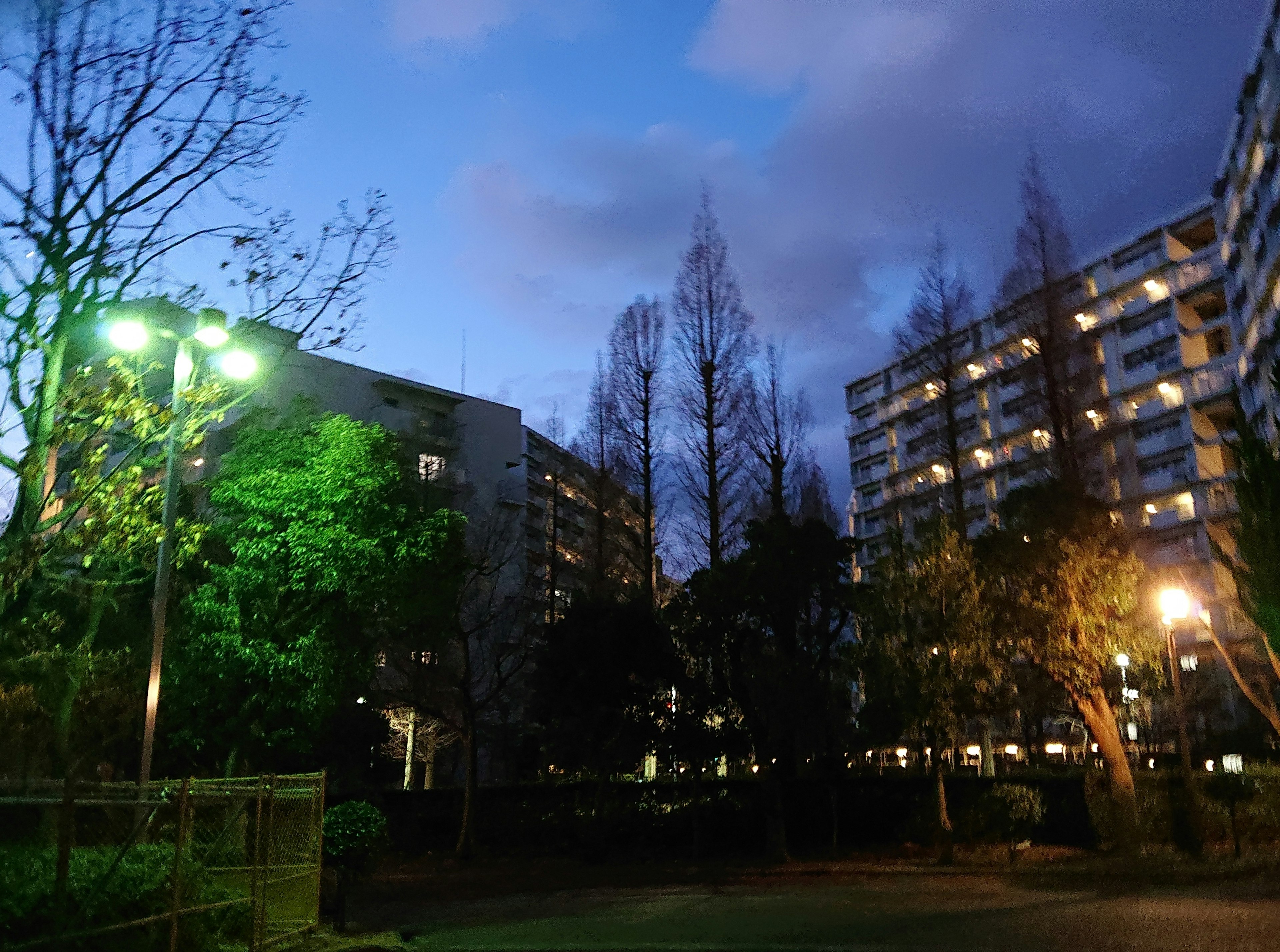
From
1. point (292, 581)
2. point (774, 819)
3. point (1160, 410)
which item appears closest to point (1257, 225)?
point (1160, 410)

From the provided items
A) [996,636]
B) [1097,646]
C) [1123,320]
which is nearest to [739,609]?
[996,636]

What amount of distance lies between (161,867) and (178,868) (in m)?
1.24

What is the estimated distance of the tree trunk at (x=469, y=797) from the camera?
25.0 meters

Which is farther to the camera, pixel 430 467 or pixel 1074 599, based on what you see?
pixel 430 467

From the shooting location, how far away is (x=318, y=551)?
54.4 ft

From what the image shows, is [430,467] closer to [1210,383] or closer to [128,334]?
[128,334]

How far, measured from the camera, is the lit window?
32.8 m

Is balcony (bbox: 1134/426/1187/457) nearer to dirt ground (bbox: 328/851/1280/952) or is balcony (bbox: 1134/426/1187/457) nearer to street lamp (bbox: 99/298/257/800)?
dirt ground (bbox: 328/851/1280/952)

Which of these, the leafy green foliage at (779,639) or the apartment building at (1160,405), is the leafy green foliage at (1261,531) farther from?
the apartment building at (1160,405)

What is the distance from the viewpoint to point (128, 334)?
11570mm

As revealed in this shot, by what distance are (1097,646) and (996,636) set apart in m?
1.83

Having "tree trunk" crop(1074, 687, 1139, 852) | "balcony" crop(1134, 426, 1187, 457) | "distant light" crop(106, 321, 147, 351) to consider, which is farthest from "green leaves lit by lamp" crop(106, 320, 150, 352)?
"balcony" crop(1134, 426, 1187, 457)

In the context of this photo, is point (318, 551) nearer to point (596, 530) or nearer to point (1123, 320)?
point (596, 530)

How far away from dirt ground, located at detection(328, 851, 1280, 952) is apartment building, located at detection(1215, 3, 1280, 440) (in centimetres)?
2883
